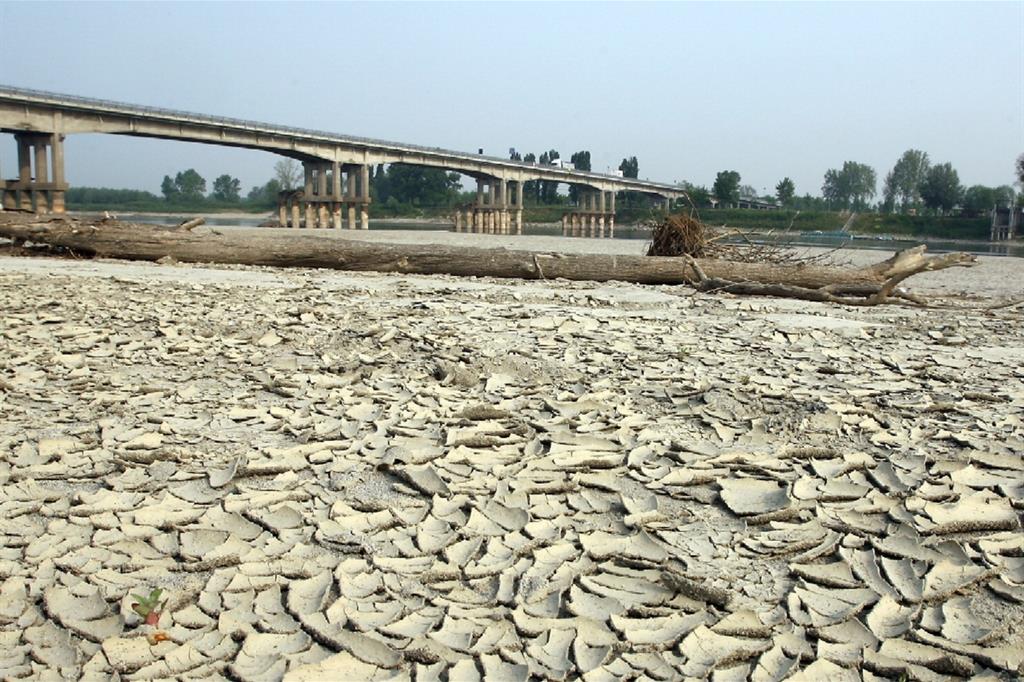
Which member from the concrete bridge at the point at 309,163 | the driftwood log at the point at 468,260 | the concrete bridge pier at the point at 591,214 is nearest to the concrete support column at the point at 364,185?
the concrete bridge at the point at 309,163

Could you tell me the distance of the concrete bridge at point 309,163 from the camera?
33.3 meters

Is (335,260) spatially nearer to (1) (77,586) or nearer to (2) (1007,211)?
(1) (77,586)

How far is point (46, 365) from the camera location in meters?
4.96

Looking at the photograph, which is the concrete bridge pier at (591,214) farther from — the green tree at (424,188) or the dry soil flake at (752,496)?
the dry soil flake at (752,496)

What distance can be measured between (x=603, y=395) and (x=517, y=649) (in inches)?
85.1

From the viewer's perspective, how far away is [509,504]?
312cm

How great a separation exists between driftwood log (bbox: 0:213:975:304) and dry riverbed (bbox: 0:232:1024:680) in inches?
157

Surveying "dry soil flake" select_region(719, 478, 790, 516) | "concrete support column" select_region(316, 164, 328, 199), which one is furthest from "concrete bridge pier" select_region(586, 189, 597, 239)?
"dry soil flake" select_region(719, 478, 790, 516)

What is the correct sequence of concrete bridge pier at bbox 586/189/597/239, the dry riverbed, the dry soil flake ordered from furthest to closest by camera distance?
concrete bridge pier at bbox 586/189/597/239
the dry soil flake
the dry riverbed

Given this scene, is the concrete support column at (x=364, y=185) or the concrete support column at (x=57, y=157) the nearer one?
the concrete support column at (x=57, y=157)

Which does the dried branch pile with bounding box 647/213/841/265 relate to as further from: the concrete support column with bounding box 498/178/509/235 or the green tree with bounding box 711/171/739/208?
the green tree with bounding box 711/171/739/208

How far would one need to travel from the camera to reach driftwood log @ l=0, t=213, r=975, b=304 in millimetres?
9617

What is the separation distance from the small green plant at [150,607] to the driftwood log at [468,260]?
742cm

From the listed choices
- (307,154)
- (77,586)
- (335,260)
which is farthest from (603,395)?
(307,154)
